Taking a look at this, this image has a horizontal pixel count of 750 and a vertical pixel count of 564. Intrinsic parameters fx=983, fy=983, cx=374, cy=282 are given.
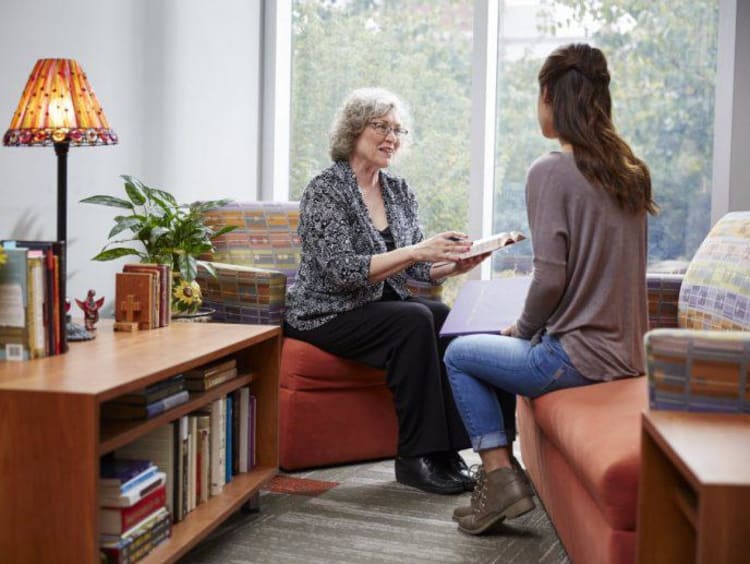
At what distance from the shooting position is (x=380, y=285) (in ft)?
10.0

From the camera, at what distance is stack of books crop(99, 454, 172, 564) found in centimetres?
188

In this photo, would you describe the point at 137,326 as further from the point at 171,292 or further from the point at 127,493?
the point at 127,493

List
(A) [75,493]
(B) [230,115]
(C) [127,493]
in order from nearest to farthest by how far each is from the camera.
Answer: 1. (A) [75,493]
2. (C) [127,493]
3. (B) [230,115]

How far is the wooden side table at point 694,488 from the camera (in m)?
1.25

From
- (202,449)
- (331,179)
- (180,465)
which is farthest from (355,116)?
(180,465)

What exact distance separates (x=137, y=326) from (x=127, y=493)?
646 millimetres

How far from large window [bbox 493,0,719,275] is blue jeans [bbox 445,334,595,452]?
1805mm

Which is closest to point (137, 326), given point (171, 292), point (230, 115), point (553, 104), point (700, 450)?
point (171, 292)

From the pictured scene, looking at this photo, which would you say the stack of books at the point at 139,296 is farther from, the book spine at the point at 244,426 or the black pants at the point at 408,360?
the black pants at the point at 408,360

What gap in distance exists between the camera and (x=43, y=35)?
281 cm

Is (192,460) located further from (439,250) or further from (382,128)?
(382,128)

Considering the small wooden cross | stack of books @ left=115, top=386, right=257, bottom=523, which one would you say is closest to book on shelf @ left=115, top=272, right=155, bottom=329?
the small wooden cross

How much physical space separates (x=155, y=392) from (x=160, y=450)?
183 millimetres

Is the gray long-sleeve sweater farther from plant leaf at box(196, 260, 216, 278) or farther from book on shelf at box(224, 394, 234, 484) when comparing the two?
plant leaf at box(196, 260, 216, 278)
